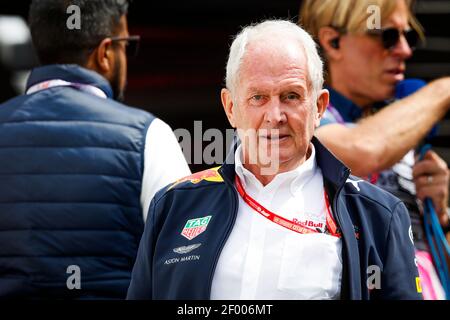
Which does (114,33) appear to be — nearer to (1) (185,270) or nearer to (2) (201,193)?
(2) (201,193)

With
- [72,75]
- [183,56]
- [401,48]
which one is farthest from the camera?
[183,56]

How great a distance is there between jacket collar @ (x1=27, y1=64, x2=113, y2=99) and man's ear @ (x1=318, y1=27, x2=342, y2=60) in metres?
0.94

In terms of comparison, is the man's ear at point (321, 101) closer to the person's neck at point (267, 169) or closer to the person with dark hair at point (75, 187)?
the person's neck at point (267, 169)

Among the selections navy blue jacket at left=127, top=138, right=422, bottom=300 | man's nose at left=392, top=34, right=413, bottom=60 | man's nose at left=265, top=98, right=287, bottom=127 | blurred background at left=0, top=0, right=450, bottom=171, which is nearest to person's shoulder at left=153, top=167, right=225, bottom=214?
navy blue jacket at left=127, top=138, right=422, bottom=300

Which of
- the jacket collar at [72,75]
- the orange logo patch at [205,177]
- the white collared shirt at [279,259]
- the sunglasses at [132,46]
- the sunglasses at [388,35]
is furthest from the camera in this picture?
the sunglasses at [388,35]

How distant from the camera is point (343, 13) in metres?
3.55

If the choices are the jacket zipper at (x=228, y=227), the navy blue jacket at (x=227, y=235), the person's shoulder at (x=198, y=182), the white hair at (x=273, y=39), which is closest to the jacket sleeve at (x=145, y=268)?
the navy blue jacket at (x=227, y=235)

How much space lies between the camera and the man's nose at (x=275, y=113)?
2.51 meters

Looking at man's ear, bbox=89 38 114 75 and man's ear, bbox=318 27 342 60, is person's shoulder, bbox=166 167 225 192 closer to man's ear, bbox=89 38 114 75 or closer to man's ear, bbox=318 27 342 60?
man's ear, bbox=89 38 114 75

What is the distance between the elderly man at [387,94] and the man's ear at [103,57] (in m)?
0.83

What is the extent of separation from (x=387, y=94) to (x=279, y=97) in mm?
→ 1220

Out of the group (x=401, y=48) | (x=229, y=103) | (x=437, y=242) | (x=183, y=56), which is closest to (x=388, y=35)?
(x=401, y=48)

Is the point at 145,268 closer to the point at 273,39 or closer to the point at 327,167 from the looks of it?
the point at 327,167

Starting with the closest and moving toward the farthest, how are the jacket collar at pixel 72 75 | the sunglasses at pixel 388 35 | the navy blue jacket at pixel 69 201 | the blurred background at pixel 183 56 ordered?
the navy blue jacket at pixel 69 201 → the jacket collar at pixel 72 75 → the sunglasses at pixel 388 35 → the blurred background at pixel 183 56
